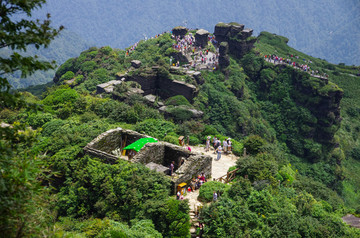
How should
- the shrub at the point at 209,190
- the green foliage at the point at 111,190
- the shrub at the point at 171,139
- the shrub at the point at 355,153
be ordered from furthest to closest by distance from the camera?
the shrub at the point at 355,153 < the shrub at the point at 171,139 < the shrub at the point at 209,190 < the green foliage at the point at 111,190

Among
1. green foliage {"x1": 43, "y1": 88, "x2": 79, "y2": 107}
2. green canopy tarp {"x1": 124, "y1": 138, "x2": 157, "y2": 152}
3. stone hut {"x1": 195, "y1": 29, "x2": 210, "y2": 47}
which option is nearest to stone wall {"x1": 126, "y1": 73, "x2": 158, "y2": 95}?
green foliage {"x1": 43, "y1": 88, "x2": 79, "y2": 107}

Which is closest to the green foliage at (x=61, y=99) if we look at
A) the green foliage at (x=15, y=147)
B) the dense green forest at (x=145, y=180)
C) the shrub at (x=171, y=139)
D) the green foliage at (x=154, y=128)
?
the dense green forest at (x=145, y=180)

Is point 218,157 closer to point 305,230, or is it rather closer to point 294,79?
point 305,230

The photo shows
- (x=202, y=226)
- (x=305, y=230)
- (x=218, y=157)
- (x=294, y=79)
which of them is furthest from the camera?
(x=294, y=79)

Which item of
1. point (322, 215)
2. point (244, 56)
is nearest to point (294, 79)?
point (244, 56)

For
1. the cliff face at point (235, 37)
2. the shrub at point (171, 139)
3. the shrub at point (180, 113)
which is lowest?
the shrub at point (171, 139)

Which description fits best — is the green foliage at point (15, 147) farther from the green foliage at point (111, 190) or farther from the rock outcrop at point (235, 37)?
the rock outcrop at point (235, 37)

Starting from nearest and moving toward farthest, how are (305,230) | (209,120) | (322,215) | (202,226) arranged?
(202,226) → (305,230) → (322,215) → (209,120)
